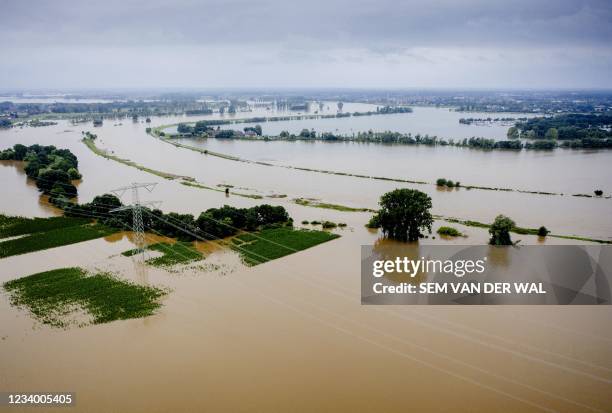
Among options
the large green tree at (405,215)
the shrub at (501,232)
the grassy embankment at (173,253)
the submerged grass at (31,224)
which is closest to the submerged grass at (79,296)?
the grassy embankment at (173,253)

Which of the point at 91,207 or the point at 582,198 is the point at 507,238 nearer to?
the point at 582,198

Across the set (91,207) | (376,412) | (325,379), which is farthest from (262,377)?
(91,207)

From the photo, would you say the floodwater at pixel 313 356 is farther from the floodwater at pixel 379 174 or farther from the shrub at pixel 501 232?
the floodwater at pixel 379 174

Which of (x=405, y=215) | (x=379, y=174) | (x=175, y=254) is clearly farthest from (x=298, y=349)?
(x=379, y=174)

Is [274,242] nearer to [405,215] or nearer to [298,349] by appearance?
[405,215]

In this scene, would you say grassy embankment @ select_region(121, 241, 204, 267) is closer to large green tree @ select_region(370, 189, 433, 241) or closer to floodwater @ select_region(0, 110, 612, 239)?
floodwater @ select_region(0, 110, 612, 239)
